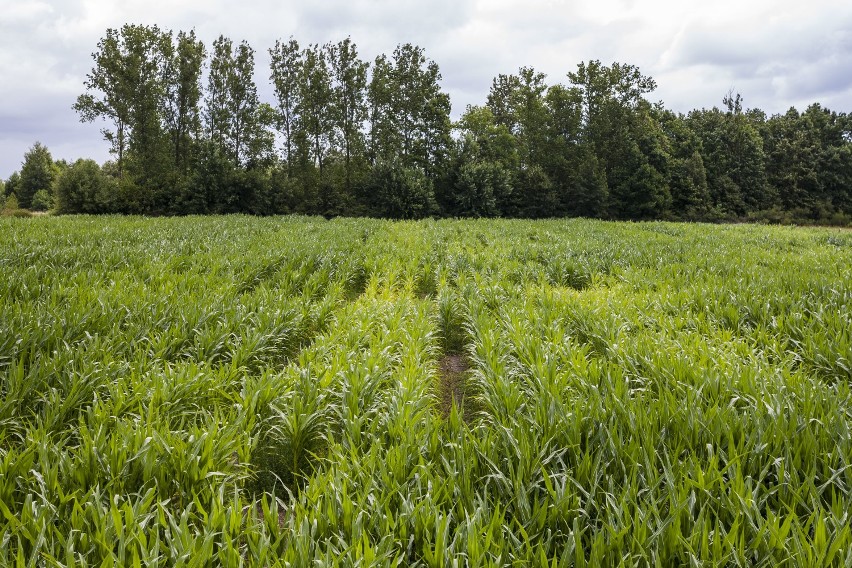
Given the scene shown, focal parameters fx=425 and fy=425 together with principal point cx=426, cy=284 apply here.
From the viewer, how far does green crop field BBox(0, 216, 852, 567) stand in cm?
174

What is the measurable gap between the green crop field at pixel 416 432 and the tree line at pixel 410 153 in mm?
30484

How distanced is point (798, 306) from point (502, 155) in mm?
40236

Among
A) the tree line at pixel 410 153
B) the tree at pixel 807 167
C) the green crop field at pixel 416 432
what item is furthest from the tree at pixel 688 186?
the green crop field at pixel 416 432

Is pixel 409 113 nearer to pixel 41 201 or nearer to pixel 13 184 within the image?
pixel 41 201

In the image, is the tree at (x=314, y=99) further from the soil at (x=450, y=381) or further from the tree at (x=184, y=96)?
the soil at (x=450, y=381)

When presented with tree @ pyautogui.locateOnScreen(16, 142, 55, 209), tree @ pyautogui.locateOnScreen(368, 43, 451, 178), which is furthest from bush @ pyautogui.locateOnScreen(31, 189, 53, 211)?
tree @ pyautogui.locateOnScreen(368, 43, 451, 178)

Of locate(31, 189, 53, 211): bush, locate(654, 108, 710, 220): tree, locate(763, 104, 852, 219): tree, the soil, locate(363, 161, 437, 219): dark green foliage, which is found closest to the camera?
the soil

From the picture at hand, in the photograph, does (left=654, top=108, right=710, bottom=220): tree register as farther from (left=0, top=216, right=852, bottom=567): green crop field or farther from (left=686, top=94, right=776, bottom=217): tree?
(left=0, top=216, right=852, bottom=567): green crop field

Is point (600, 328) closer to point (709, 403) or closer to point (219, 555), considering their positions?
point (709, 403)

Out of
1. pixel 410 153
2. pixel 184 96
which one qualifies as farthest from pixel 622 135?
pixel 184 96

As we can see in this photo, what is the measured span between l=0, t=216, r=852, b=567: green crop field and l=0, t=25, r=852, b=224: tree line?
30484 millimetres

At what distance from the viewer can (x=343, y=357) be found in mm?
3963

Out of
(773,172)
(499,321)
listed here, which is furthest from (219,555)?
(773,172)

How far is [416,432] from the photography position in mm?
2740
